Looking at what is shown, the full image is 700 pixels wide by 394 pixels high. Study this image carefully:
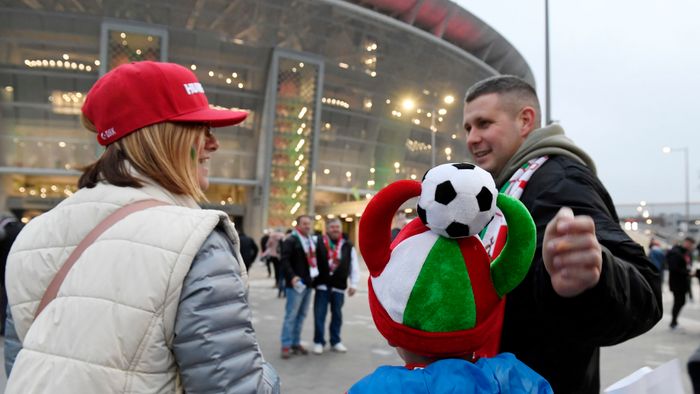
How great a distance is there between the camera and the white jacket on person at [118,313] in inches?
47.8

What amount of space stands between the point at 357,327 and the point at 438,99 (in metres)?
32.8

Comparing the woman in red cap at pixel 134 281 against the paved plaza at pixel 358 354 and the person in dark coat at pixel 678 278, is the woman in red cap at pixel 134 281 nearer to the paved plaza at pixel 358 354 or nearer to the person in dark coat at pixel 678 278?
the paved plaza at pixel 358 354

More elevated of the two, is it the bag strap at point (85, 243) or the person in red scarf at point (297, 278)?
the bag strap at point (85, 243)

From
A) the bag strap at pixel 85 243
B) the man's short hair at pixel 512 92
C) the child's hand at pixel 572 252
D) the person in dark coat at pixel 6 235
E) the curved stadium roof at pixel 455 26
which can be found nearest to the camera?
the child's hand at pixel 572 252

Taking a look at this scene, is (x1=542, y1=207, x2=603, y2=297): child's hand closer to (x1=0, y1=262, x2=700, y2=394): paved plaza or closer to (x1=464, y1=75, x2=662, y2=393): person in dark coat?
(x1=464, y1=75, x2=662, y2=393): person in dark coat

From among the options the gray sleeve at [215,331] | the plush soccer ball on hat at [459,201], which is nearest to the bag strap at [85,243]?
the gray sleeve at [215,331]

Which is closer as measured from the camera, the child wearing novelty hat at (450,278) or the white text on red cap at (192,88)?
the child wearing novelty hat at (450,278)

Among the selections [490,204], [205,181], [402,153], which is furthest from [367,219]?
[402,153]

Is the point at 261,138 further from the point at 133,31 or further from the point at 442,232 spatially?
the point at 442,232

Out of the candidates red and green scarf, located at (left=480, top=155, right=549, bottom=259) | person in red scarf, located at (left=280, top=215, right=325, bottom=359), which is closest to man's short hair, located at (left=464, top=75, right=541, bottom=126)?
red and green scarf, located at (left=480, top=155, right=549, bottom=259)

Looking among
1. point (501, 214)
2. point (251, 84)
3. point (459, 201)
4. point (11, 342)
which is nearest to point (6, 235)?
point (11, 342)

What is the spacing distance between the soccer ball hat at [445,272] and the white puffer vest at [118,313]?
51cm

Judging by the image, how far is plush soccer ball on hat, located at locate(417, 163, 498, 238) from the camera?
1283 mm

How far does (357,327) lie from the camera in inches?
381
